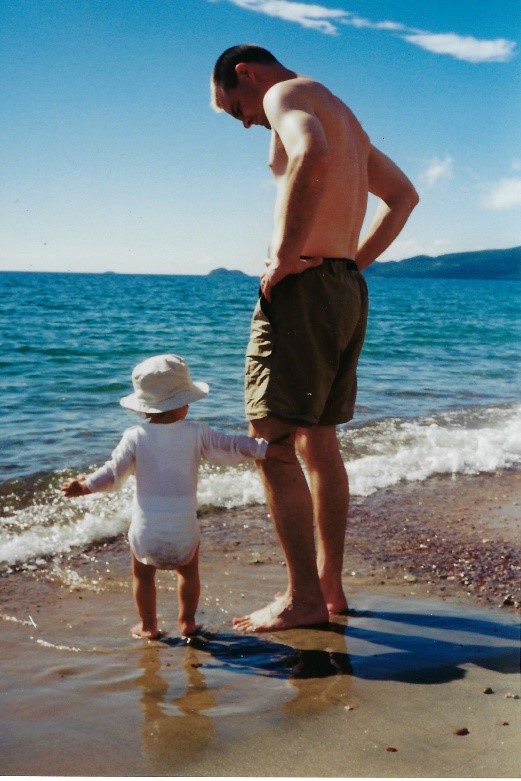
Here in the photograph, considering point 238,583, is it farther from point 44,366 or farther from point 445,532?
point 44,366

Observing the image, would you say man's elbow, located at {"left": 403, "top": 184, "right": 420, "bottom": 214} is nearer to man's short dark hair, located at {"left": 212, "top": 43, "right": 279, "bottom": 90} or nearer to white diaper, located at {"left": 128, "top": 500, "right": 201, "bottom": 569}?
man's short dark hair, located at {"left": 212, "top": 43, "right": 279, "bottom": 90}

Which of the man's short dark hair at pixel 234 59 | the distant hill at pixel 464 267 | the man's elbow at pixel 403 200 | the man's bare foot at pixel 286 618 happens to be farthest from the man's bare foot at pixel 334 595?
the distant hill at pixel 464 267

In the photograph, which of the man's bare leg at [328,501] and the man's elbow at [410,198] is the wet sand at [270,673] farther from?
the man's elbow at [410,198]

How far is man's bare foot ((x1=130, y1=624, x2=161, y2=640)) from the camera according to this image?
2875 millimetres

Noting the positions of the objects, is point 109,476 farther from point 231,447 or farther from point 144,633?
point 144,633

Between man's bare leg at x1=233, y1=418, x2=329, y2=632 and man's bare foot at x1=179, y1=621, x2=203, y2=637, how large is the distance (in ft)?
0.58

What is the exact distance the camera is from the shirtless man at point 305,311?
2.65 metres

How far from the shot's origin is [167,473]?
2.81 meters

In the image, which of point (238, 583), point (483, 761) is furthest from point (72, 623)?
point (483, 761)

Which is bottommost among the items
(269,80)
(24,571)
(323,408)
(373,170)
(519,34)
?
(24,571)

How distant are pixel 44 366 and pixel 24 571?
378 inches

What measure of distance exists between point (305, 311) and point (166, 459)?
27.0 inches

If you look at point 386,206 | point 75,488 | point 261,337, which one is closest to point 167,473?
point 75,488

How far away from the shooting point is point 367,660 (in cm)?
262
